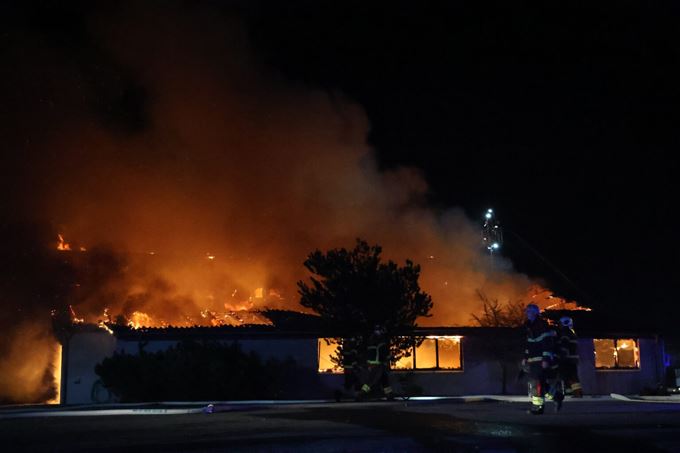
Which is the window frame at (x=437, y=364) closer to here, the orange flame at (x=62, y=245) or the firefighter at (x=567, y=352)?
the firefighter at (x=567, y=352)

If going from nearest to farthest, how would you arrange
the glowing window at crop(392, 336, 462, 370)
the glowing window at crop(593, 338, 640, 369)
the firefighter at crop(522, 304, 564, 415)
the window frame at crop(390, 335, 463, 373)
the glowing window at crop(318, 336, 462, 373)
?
the firefighter at crop(522, 304, 564, 415), the glowing window at crop(318, 336, 462, 373), the window frame at crop(390, 335, 463, 373), the glowing window at crop(392, 336, 462, 370), the glowing window at crop(593, 338, 640, 369)

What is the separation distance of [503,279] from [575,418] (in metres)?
28.7

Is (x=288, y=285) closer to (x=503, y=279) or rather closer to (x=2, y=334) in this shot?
(x=503, y=279)

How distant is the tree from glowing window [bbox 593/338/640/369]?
687 centimetres

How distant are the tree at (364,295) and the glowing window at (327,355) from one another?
4.90 ft

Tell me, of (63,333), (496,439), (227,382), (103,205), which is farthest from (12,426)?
(103,205)

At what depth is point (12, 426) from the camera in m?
9.88

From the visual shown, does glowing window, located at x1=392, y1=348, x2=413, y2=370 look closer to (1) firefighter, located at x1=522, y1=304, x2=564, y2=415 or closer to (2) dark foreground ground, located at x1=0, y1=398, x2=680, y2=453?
(2) dark foreground ground, located at x1=0, y1=398, x2=680, y2=453

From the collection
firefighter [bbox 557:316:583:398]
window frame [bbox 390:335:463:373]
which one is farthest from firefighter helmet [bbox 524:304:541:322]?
window frame [bbox 390:335:463:373]

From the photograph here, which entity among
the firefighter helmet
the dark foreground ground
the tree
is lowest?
the dark foreground ground

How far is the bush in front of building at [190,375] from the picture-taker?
18.0 m

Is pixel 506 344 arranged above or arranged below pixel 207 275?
below

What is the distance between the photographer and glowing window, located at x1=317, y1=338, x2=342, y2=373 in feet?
71.5

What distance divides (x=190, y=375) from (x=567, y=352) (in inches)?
421
